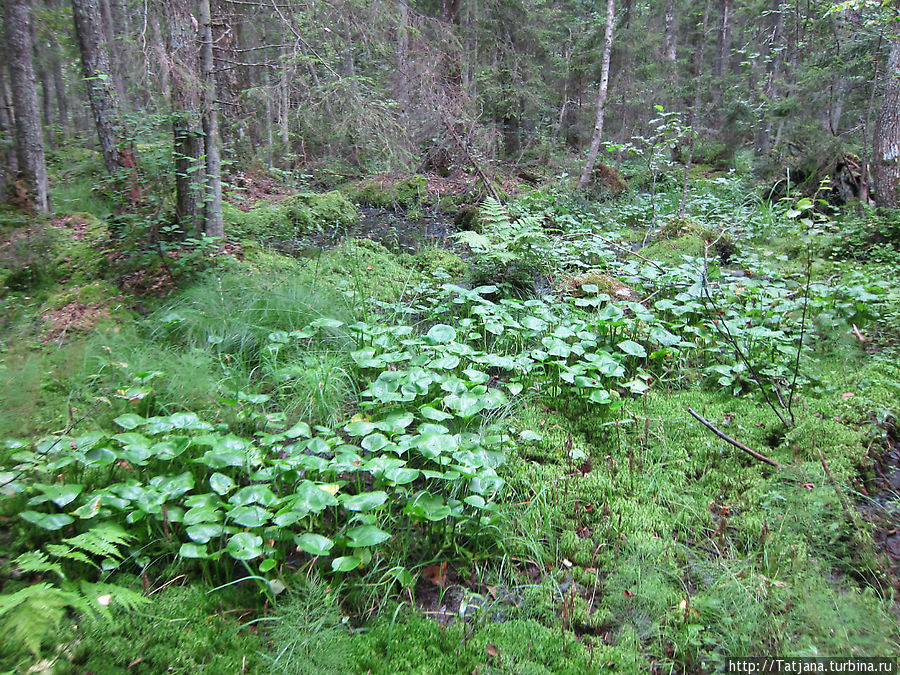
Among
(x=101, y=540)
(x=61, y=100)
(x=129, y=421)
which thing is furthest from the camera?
(x=61, y=100)

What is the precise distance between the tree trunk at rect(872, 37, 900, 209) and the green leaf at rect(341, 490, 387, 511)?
8893 millimetres

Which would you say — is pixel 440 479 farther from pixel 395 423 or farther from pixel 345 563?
pixel 345 563

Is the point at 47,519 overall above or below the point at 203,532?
above

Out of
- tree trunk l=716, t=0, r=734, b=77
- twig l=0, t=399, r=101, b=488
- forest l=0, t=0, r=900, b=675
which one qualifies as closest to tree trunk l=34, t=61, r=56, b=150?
forest l=0, t=0, r=900, b=675

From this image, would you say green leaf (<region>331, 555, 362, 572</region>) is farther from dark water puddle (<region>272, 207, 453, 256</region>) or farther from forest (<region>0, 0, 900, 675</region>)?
dark water puddle (<region>272, 207, 453, 256</region>)

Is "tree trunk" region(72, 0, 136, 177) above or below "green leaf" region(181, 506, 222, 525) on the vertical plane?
above

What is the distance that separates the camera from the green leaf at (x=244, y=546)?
182 cm

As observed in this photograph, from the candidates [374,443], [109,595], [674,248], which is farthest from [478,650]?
[674,248]

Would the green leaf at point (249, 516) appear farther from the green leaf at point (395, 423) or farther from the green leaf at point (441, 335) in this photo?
the green leaf at point (441, 335)

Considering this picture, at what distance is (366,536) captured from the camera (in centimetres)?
195

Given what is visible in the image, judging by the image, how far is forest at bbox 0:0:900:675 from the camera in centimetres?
181

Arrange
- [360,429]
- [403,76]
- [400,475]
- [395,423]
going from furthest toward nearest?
1. [403,76]
2. [395,423]
3. [360,429]
4. [400,475]

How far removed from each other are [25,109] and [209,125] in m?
4.60

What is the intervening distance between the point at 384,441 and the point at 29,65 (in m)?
9.65
